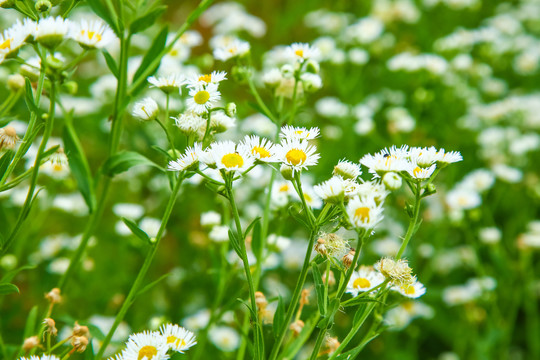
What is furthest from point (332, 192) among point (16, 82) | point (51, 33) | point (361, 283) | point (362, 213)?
point (16, 82)

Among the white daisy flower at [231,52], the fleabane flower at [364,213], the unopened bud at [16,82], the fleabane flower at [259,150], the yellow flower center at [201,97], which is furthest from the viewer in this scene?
the white daisy flower at [231,52]

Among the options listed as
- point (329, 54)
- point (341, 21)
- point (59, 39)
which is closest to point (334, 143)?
point (329, 54)

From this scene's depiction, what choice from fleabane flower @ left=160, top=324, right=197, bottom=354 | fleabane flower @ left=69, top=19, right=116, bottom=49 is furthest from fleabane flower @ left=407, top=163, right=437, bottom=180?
fleabane flower @ left=69, top=19, right=116, bottom=49

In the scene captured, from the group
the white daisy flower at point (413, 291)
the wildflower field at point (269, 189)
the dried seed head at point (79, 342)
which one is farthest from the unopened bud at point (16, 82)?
the white daisy flower at point (413, 291)

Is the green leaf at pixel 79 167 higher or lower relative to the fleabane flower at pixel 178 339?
higher

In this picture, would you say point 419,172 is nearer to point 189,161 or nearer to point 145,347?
point 189,161

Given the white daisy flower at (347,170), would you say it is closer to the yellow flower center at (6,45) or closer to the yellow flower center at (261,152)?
the yellow flower center at (261,152)
